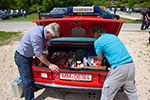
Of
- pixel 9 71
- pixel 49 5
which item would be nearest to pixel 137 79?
pixel 9 71

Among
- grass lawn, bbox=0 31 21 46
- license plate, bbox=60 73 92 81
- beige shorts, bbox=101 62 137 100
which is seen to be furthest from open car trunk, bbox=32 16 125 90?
grass lawn, bbox=0 31 21 46

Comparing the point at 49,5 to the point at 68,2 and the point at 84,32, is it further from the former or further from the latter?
the point at 84,32

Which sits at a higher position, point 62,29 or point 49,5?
point 49,5

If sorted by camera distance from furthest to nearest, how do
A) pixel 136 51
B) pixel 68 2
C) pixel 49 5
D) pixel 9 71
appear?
pixel 68 2, pixel 49 5, pixel 136 51, pixel 9 71

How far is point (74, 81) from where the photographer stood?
2.36 metres

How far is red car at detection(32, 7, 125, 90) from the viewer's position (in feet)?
7.64

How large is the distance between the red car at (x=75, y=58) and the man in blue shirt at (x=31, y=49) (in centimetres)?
15

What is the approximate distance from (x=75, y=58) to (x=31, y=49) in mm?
1345

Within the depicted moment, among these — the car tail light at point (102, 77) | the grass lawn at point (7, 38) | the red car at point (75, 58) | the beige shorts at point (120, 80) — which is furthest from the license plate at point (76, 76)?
the grass lawn at point (7, 38)

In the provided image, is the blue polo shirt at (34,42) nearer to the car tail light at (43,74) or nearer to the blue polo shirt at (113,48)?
the car tail light at (43,74)

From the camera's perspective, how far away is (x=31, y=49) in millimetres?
2229

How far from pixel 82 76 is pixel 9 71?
2.89m

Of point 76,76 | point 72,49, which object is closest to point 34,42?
point 76,76

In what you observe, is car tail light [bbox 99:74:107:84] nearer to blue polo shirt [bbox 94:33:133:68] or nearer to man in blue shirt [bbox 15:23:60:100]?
blue polo shirt [bbox 94:33:133:68]
